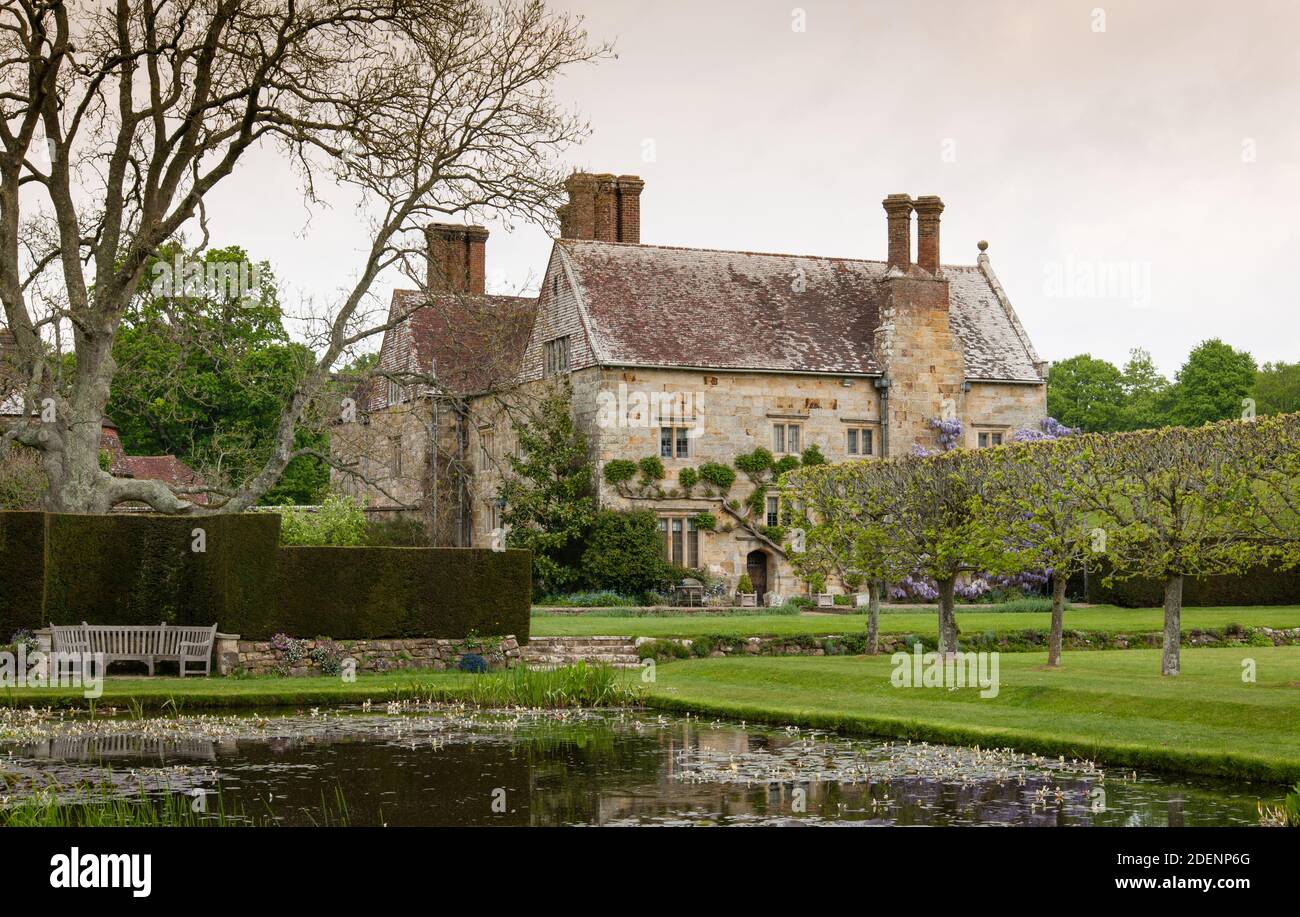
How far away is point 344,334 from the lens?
2736cm

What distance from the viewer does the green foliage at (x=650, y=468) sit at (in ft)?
141

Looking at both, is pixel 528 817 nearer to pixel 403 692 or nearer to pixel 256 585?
pixel 403 692

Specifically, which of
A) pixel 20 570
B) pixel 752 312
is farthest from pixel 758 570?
pixel 20 570

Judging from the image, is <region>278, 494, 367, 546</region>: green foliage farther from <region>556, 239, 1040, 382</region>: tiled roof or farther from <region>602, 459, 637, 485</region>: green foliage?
<region>556, 239, 1040, 382</region>: tiled roof

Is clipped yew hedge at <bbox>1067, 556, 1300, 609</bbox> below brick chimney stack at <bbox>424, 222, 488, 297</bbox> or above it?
below

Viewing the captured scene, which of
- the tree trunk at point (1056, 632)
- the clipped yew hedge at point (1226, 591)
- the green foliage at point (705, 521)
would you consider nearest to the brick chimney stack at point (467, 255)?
the green foliage at point (705, 521)

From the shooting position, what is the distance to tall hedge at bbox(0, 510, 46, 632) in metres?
24.9

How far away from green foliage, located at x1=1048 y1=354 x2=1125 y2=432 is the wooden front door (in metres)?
48.2

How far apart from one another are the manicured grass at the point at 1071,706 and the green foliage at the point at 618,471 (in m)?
15.7

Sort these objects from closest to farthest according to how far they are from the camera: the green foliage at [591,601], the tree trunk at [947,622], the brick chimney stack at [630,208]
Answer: the tree trunk at [947,622]
the green foliage at [591,601]
the brick chimney stack at [630,208]

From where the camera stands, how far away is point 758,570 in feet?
147

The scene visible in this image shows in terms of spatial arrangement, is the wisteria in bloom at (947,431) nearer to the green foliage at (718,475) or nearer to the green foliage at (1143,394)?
the green foliage at (718,475)

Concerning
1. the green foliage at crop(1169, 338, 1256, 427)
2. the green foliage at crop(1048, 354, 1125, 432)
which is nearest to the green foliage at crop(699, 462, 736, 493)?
the green foliage at crop(1169, 338, 1256, 427)

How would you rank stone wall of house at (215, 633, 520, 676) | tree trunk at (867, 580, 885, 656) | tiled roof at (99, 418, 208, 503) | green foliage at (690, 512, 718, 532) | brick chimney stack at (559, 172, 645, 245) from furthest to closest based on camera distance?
1. tiled roof at (99, 418, 208, 503)
2. brick chimney stack at (559, 172, 645, 245)
3. green foliage at (690, 512, 718, 532)
4. tree trunk at (867, 580, 885, 656)
5. stone wall of house at (215, 633, 520, 676)
